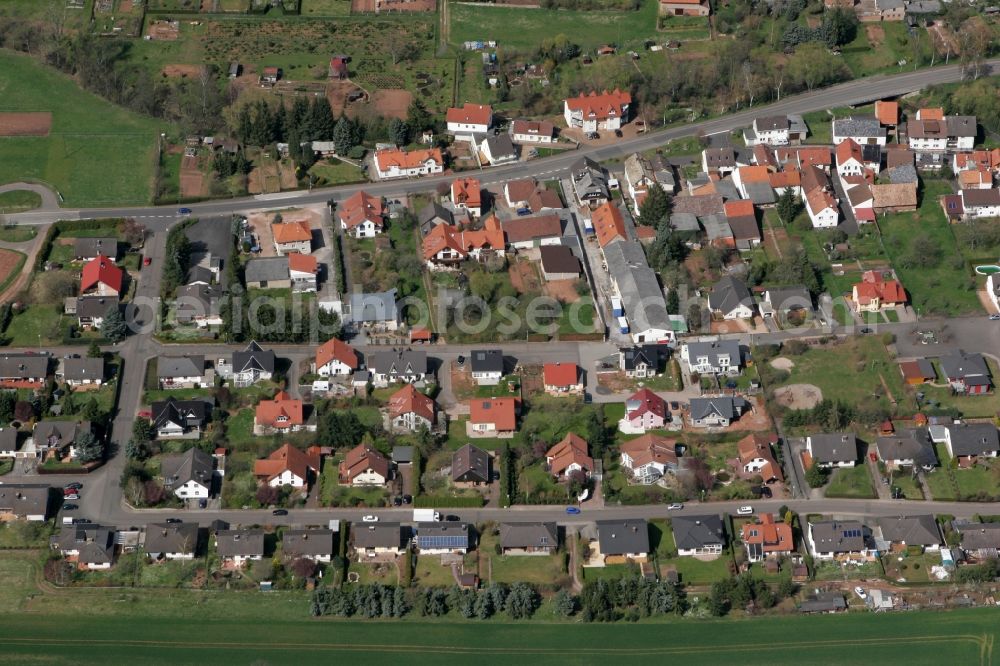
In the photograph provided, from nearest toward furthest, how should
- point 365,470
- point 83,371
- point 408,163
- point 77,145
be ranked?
point 365,470, point 83,371, point 408,163, point 77,145

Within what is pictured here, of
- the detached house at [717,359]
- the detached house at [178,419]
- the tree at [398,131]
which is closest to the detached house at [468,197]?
the tree at [398,131]

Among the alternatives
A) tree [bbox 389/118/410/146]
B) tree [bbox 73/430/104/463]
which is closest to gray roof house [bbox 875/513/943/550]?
tree [bbox 73/430/104/463]

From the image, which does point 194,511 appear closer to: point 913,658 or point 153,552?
point 153,552

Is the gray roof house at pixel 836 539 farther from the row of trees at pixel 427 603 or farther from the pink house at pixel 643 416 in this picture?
the row of trees at pixel 427 603

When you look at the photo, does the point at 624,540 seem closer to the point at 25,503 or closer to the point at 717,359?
the point at 717,359

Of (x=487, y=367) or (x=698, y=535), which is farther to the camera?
(x=487, y=367)

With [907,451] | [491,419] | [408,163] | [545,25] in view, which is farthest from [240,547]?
[545,25]

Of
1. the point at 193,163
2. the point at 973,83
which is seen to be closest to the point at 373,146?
the point at 193,163
